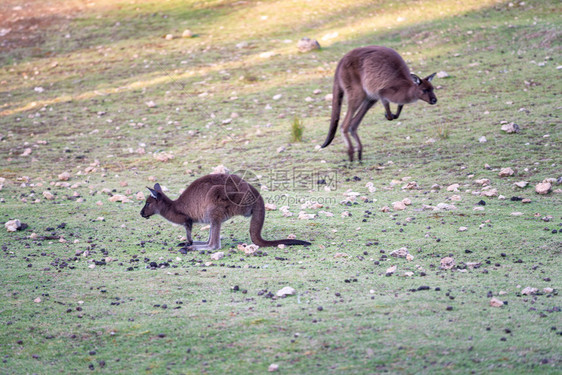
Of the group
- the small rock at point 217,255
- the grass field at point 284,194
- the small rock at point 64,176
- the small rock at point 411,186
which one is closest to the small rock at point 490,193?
the grass field at point 284,194

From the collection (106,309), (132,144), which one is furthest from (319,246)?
(132,144)

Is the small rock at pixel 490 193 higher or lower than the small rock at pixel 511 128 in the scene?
lower

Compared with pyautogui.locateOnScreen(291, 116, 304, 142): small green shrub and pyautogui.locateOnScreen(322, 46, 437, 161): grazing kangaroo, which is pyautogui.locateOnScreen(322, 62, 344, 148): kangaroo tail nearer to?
pyautogui.locateOnScreen(322, 46, 437, 161): grazing kangaroo

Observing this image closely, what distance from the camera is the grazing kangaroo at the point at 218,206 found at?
18.5 feet

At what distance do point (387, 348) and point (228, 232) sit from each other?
3115mm

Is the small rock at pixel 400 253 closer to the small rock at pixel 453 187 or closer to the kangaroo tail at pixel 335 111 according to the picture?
the small rock at pixel 453 187

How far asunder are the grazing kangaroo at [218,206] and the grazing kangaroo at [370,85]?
7.94 ft

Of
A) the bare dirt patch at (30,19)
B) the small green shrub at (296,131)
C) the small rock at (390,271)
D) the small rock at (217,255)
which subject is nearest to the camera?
the small rock at (390,271)

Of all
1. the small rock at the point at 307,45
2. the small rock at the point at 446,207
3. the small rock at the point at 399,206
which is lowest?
the small rock at the point at 399,206

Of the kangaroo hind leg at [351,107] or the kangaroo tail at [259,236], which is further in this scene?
the kangaroo hind leg at [351,107]

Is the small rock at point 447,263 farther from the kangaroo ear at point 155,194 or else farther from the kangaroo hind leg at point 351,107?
the kangaroo hind leg at point 351,107

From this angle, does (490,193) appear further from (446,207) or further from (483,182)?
(446,207)

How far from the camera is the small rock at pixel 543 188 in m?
6.65

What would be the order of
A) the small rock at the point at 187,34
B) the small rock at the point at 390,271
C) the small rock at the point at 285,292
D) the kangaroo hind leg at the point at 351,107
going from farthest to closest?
the small rock at the point at 187,34 → the kangaroo hind leg at the point at 351,107 → the small rock at the point at 390,271 → the small rock at the point at 285,292
